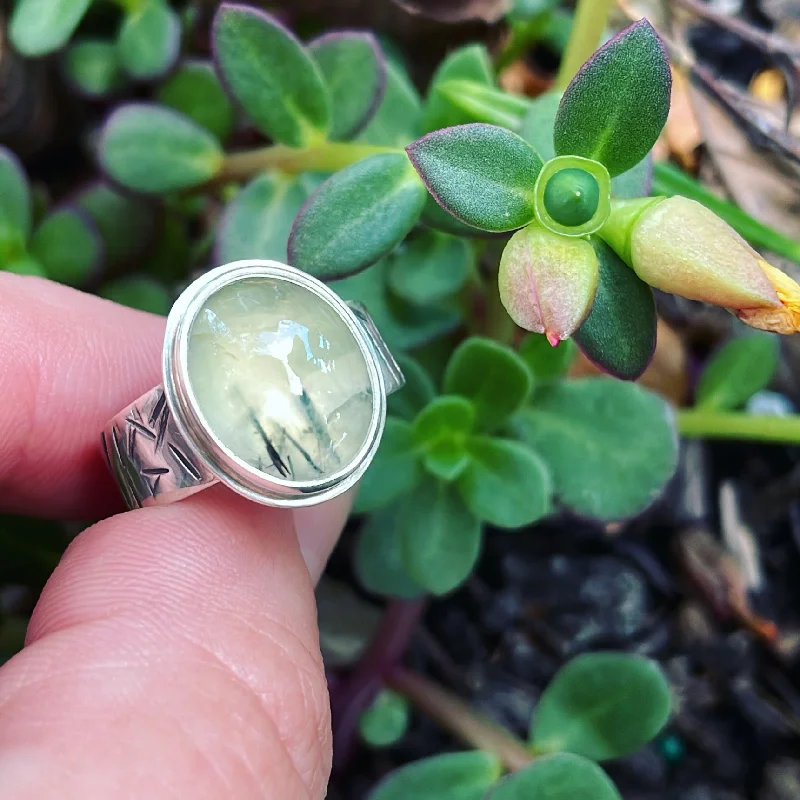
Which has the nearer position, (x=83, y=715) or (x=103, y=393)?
(x=83, y=715)

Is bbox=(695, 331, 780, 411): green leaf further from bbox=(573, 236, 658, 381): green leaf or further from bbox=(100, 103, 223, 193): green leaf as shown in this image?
bbox=(100, 103, 223, 193): green leaf

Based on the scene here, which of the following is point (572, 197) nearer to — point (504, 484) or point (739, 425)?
point (504, 484)

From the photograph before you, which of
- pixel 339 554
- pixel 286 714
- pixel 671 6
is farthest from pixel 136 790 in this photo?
pixel 671 6

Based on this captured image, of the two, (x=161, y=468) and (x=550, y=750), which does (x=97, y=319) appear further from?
(x=550, y=750)

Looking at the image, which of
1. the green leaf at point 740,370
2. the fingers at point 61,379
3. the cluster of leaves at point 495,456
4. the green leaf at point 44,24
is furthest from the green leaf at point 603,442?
the green leaf at point 44,24

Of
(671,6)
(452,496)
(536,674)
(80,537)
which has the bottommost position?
(536,674)

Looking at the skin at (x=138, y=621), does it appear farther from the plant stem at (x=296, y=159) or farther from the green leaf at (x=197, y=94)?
the green leaf at (x=197, y=94)
